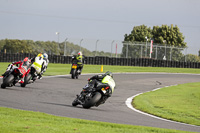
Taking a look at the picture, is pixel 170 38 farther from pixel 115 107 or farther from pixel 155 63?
pixel 115 107

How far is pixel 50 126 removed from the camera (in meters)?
8.61

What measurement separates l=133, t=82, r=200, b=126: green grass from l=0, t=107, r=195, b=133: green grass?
329 cm

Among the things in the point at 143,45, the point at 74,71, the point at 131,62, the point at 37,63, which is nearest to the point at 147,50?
the point at 143,45

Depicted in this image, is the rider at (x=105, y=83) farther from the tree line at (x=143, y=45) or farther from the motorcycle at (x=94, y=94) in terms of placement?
the tree line at (x=143, y=45)

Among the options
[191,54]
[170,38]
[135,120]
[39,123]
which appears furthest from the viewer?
[170,38]

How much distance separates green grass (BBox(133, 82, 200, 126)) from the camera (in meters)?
13.0

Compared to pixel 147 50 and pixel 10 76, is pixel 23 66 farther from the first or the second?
pixel 147 50

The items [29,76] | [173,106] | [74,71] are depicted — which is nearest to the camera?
[173,106]

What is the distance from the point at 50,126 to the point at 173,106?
8059mm

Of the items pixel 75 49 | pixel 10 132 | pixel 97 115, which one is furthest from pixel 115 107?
pixel 75 49

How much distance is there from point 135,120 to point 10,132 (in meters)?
4.34

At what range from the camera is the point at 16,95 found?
49.6ft

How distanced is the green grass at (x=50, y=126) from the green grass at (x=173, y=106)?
3.29 metres

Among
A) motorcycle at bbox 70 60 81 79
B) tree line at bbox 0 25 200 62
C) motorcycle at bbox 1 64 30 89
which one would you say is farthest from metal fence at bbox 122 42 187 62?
motorcycle at bbox 1 64 30 89
